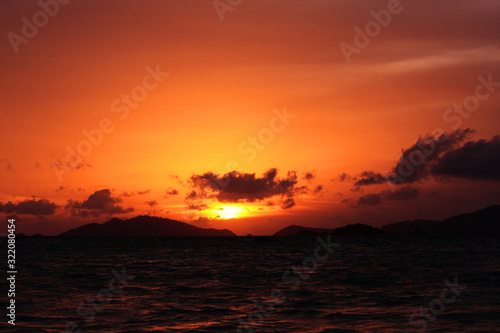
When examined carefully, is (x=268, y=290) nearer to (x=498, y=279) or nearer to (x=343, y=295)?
(x=343, y=295)

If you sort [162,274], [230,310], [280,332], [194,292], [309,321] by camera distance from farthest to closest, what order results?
[162,274], [194,292], [230,310], [309,321], [280,332]

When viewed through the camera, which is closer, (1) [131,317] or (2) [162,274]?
(1) [131,317]

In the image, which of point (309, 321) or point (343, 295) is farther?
point (343, 295)

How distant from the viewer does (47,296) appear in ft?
114

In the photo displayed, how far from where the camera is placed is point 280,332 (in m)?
23.4

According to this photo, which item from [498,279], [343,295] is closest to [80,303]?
[343,295]

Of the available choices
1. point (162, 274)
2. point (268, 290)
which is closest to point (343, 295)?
point (268, 290)

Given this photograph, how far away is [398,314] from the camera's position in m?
27.8

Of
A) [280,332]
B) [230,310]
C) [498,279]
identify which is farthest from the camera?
[498,279]

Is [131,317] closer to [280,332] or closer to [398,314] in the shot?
[280,332]

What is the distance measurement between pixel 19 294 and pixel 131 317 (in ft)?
42.5

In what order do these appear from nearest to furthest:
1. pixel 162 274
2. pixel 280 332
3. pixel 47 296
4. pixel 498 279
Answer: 1. pixel 280 332
2. pixel 47 296
3. pixel 498 279
4. pixel 162 274

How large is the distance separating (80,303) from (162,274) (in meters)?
23.7

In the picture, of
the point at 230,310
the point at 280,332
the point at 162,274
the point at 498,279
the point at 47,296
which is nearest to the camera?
the point at 280,332
